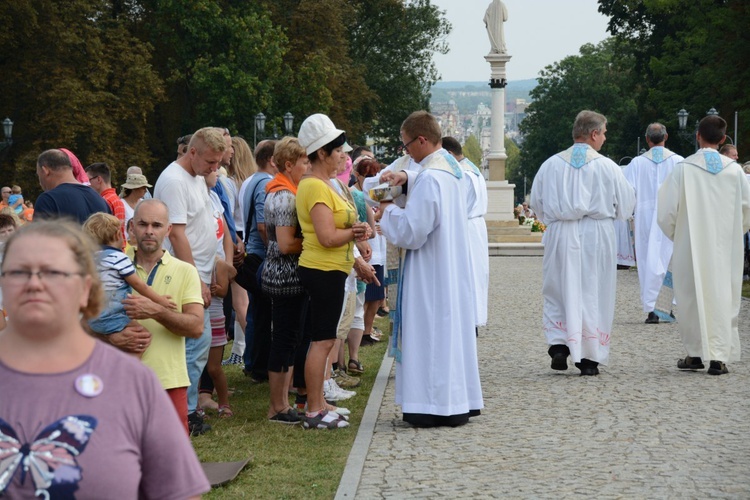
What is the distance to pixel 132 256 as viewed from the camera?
6.44 m

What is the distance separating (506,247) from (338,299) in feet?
102

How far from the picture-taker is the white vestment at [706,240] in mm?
10734

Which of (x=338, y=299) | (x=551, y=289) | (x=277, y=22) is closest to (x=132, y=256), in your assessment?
(x=338, y=299)

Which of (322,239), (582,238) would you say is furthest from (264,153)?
(582,238)

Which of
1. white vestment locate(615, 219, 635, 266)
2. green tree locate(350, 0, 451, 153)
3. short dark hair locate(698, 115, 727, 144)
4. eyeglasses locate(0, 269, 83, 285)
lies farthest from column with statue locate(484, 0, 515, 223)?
eyeglasses locate(0, 269, 83, 285)

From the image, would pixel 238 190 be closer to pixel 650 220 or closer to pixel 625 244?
pixel 650 220

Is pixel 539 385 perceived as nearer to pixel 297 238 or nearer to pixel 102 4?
pixel 297 238

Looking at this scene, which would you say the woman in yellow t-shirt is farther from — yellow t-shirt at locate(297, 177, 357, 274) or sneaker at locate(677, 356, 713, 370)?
sneaker at locate(677, 356, 713, 370)

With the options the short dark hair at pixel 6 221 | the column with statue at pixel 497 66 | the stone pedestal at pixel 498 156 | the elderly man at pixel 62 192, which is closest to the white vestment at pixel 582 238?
the elderly man at pixel 62 192

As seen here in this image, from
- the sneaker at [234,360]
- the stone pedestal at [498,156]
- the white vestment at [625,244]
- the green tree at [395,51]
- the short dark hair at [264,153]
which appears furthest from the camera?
the green tree at [395,51]

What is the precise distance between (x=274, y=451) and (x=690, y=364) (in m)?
4.71

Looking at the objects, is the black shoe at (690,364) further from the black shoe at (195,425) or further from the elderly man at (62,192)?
the elderly man at (62,192)

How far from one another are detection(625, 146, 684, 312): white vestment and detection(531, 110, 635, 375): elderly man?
183 inches

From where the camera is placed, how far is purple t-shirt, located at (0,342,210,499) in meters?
2.77
